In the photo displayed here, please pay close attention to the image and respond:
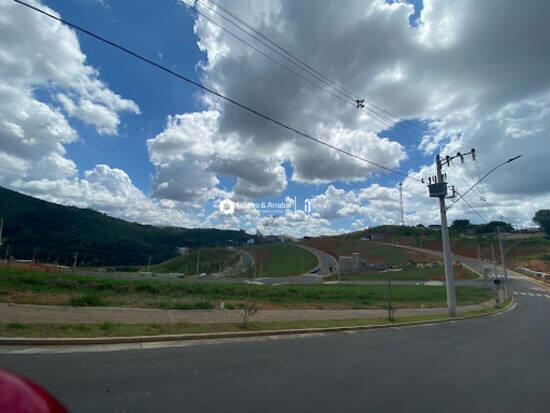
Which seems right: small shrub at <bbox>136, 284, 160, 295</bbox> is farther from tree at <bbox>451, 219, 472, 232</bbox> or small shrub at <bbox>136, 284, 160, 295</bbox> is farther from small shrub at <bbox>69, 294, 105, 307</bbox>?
tree at <bbox>451, 219, 472, 232</bbox>

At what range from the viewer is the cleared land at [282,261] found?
81.4m

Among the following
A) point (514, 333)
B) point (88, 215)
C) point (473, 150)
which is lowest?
point (514, 333)

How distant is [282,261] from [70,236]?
9194cm

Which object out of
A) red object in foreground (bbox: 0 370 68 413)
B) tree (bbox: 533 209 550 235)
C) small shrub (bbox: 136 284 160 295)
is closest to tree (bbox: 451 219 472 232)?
tree (bbox: 533 209 550 235)

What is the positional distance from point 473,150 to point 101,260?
125 metres

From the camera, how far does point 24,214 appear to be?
152m

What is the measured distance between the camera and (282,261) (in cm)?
9694

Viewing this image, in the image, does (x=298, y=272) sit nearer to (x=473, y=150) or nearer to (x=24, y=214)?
(x=473, y=150)

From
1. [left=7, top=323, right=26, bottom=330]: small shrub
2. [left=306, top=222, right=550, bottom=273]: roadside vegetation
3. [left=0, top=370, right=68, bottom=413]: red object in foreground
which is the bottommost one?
[left=7, top=323, right=26, bottom=330]: small shrub

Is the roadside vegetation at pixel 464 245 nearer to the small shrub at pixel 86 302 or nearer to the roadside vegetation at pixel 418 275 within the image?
the roadside vegetation at pixel 418 275

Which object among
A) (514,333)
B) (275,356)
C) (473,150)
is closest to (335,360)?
(275,356)

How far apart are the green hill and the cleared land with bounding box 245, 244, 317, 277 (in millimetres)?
57159

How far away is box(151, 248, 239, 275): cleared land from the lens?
93500mm

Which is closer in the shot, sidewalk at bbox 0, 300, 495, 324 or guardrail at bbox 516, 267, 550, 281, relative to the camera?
sidewalk at bbox 0, 300, 495, 324
